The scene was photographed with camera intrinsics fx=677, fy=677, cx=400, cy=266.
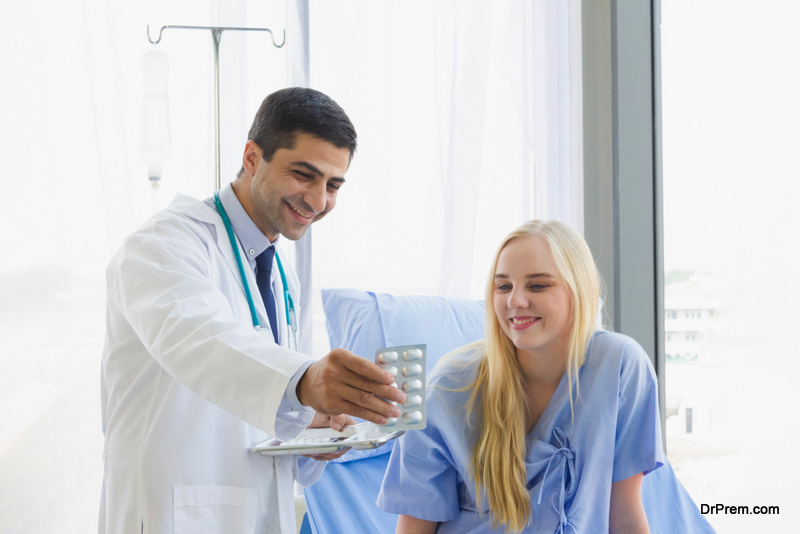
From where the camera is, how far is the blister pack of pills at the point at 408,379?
31.8 inches

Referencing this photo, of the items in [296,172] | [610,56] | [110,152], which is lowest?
[296,172]

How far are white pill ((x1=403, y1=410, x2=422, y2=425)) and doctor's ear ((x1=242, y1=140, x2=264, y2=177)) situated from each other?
62 centimetres

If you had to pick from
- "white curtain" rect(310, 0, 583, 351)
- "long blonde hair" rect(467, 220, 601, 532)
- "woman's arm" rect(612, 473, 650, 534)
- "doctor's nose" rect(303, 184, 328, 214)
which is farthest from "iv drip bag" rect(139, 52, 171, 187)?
"woman's arm" rect(612, 473, 650, 534)

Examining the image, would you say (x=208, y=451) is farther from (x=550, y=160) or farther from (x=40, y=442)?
(x=550, y=160)

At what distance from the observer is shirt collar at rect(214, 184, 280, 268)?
48.6 inches

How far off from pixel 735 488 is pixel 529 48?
1.70 metres

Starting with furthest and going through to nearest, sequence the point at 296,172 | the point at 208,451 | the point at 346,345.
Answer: the point at 346,345, the point at 296,172, the point at 208,451

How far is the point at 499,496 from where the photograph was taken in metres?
1.33

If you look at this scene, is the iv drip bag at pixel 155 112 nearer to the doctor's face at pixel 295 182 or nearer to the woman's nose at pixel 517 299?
the doctor's face at pixel 295 182

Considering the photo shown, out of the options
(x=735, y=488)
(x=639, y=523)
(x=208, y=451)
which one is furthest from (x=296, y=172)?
(x=735, y=488)

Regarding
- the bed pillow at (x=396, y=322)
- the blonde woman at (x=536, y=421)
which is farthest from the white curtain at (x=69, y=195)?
the blonde woman at (x=536, y=421)

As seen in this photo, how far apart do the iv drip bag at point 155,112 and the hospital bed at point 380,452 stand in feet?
1.99

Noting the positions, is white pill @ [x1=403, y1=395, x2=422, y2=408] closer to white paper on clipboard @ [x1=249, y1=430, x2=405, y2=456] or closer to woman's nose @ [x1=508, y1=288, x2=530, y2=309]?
white paper on clipboard @ [x1=249, y1=430, x2=405, y2=456]

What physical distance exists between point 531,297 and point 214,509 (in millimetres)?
764
